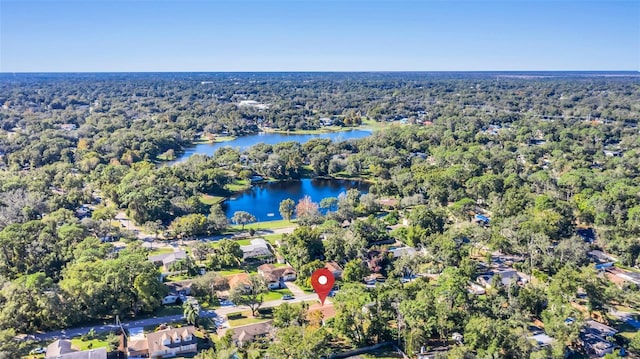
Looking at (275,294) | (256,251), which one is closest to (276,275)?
(275,294)

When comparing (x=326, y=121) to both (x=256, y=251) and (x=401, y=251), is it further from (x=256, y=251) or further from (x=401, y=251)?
(x=401, y=251)

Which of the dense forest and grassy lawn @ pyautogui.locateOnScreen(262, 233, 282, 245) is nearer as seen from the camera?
the dense forest

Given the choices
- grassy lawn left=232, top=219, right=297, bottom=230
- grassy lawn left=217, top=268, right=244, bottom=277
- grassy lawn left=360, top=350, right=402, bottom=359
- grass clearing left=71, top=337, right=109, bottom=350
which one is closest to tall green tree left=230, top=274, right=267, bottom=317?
grassy lawn left=217, top=268, right=244, bottom=277

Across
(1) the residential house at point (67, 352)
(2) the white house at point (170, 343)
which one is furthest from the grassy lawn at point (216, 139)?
(1) the residential house at point (67, 352)

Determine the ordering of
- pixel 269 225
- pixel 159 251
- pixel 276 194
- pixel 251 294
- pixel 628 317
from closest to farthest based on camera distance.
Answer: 1. pixel 628 317
2. pixel 251 294
3. pixel 159 251
4. pixel 269 225
5. pixel 276 194

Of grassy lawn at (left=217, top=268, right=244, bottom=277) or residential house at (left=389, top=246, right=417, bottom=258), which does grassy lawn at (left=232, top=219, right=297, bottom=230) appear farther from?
residential house at (left=389, top=246, right=417, bottom=258)

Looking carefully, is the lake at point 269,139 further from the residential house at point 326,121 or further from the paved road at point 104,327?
the paved road at point 104,327

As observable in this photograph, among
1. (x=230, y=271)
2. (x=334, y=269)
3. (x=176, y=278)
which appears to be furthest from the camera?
(x=230, y=271)
